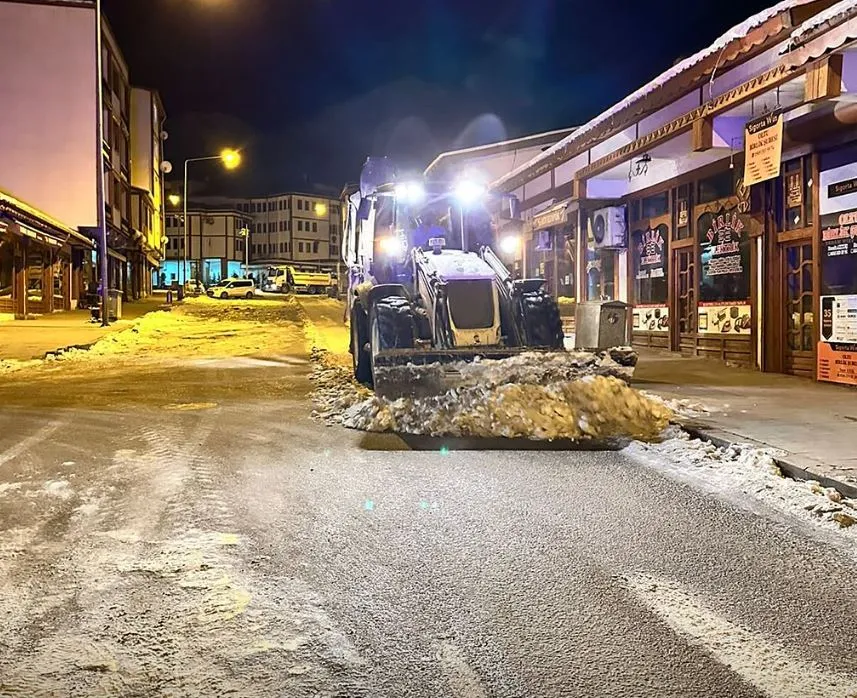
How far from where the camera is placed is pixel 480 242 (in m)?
13.0

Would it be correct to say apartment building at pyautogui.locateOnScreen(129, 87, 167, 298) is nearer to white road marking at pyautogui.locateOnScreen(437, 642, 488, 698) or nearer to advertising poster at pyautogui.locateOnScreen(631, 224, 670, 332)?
advertising poster at pyautogui.locateOnScreen(631, 224, 670, 332)

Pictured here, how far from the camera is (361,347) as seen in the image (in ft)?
42.4

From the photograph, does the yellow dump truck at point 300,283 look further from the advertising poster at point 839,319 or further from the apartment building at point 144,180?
the advertising poster at point 839,319

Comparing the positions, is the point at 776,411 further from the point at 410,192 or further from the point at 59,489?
the point at 59,489

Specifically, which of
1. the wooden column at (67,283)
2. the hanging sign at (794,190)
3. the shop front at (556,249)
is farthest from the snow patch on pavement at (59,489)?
the wooden column at (67,283)

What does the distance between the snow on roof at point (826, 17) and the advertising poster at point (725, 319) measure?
573cm

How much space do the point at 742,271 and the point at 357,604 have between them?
12631 mm

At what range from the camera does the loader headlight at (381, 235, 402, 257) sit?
1276cm

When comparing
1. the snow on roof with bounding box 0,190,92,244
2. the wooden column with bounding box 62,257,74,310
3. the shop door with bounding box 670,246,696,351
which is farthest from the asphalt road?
the wooden column with bounding box 62,257,74,310

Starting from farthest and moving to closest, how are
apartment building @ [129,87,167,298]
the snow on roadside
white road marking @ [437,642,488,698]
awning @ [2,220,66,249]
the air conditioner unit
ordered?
apartment building @ [129,87,167,298], awning @ [2,220,66,249], the air conditioner unit, the snow on roadside, white road marking @ [437,642,488,698]

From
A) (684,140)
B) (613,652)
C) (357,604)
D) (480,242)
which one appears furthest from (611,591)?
(684,140)

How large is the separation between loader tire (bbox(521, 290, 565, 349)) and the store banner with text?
16.4 feet

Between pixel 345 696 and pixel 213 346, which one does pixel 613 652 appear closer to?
pixel 345 696

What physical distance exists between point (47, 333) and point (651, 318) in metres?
16.1
